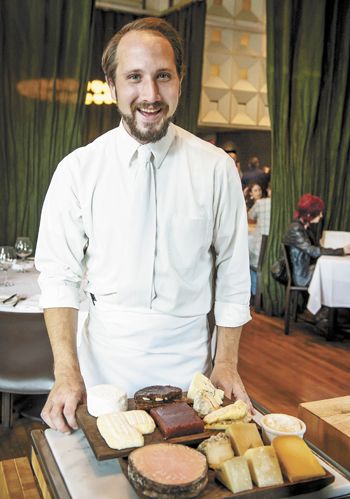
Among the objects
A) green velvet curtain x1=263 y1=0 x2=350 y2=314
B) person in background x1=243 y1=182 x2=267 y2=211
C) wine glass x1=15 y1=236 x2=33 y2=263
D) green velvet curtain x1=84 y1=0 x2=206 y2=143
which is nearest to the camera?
wine glass x1=15 y1=236 x2=33 y2=263

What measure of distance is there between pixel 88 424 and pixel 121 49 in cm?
86

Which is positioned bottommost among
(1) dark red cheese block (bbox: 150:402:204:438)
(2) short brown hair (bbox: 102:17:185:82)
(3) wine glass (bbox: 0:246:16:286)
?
(3) wine glass (bbox: 0:246:16:286)

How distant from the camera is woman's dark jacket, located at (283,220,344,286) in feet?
16.0

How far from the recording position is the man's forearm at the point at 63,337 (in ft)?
4.09

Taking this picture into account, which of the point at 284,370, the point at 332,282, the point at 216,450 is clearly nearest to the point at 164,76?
the point at 216,450

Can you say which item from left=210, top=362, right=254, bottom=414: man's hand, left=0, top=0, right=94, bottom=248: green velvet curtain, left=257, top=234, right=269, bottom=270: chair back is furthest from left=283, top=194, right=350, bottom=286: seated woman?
left=210, top=362, right=254, bottom=414: man's hand

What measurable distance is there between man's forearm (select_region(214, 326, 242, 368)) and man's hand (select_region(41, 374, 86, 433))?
0.38m

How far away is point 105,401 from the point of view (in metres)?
0.98

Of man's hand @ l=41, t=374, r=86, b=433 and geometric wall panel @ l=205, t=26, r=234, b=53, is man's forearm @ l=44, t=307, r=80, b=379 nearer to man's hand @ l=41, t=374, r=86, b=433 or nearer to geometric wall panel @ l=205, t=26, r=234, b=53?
man's hand @ l=41, t=374, r=86, b=433

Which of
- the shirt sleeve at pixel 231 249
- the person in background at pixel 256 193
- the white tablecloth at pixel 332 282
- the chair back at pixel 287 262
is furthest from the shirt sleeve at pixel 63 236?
the person in background at pixel 256 193

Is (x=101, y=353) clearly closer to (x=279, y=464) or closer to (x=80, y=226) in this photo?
(x=80, y=226)

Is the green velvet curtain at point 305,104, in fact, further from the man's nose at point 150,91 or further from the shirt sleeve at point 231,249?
the man's nose at point 150,91

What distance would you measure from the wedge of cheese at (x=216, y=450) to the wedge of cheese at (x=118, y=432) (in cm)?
10

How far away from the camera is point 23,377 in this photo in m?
2.48
